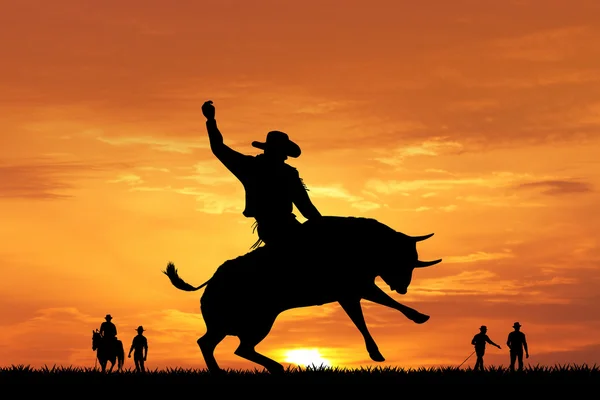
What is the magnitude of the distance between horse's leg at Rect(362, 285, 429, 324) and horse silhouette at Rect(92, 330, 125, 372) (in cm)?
1382

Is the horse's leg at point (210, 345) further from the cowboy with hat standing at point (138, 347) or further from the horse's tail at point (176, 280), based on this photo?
the cowboy with hat standing at point (138, 347)

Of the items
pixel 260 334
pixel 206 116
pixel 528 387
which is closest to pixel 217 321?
pixel 260 334

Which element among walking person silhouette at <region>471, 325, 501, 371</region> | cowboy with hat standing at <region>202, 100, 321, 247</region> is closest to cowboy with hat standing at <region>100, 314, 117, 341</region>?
walking person silhouette at <region>471, 325, 501, 371</region>

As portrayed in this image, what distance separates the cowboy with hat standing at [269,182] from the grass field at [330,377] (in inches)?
81.7

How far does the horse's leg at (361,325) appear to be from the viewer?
18.2 m

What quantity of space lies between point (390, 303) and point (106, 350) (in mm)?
14194

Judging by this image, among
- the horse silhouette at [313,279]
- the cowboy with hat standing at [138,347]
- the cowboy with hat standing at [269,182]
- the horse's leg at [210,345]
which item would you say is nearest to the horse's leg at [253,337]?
the horse silhouette at [313,279]

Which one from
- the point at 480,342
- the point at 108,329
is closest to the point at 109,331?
the point at 108,329

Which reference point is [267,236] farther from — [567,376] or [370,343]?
[567,376]

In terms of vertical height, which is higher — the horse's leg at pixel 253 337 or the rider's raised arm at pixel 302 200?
Result: the rider's raised arm at pixel 302 200

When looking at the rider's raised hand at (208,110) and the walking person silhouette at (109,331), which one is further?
the walking person silhouette at (109,331)

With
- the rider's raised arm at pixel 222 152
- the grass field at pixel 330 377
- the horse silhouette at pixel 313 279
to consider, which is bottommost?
the grass field at pixel 330 377

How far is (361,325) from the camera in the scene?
1823cm

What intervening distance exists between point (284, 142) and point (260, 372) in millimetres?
3415
